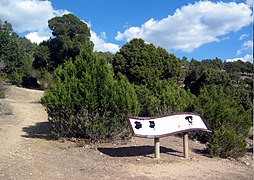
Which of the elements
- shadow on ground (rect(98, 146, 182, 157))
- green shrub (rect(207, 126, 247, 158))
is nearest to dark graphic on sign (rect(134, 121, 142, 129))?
shadow on ground (rect(98, 146, 182, 157))

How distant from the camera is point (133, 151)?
29.7ft

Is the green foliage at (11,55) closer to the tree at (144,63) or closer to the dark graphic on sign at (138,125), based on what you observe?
the tree at (144,63)

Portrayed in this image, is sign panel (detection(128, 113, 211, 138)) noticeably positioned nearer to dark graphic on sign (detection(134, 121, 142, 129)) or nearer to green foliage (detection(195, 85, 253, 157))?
dark graphic on sign (detection(134, 121, 142, 129))

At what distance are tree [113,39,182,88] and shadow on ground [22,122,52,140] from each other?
1105 centimetres

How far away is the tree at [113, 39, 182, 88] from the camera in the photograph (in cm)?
2385

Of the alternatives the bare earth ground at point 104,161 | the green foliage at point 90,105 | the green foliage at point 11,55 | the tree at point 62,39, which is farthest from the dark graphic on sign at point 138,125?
the tree at point 62,39

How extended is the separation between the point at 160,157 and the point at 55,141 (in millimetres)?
3342

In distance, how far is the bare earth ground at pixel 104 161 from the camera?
6680 millimetres

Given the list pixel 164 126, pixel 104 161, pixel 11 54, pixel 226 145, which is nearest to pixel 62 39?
pixel 11 54

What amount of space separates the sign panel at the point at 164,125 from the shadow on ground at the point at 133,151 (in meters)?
0.86

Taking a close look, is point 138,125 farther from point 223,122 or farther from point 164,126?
point 223,122

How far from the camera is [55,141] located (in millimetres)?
9930

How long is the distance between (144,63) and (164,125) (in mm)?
16317

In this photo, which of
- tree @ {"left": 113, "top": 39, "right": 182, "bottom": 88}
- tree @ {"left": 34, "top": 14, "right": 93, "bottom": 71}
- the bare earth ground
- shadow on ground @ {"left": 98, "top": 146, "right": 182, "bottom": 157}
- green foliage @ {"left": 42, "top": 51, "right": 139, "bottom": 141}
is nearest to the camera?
the bare earth ground
